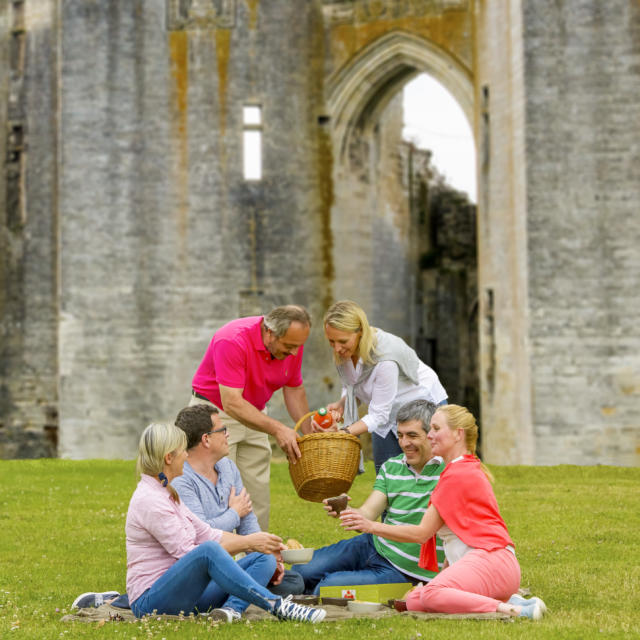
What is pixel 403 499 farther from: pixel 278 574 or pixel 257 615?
pixel 257 615

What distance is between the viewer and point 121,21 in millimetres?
20656

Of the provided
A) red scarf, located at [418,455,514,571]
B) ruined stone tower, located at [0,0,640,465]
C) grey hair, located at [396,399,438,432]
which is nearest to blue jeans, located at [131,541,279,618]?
red scarf, located at [418,455,514,571]

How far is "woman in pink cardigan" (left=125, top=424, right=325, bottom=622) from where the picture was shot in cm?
562

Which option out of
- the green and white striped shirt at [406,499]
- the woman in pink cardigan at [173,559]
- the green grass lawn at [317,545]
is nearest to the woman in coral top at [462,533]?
the green grass lawn at [317,545]

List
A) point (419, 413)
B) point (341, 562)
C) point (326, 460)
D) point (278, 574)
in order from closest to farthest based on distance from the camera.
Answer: point (419, 413) → point (278, 574) → point (326, 460) → point (341, 562)

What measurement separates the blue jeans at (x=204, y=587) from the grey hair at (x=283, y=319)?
1524 millimetres

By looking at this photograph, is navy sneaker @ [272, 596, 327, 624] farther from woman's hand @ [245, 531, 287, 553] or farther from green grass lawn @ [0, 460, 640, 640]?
woman's hand @ [245, 531, 287, 553]

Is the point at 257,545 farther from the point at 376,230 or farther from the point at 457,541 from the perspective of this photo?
the point at 376,230

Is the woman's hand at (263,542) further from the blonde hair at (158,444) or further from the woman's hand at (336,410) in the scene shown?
the woman's hand at (336,410)

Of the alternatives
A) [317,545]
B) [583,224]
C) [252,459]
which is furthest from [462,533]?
[583,224]

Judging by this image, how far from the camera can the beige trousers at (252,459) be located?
752cm

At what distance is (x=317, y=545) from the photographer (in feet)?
28.6

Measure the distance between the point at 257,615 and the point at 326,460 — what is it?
102 cm

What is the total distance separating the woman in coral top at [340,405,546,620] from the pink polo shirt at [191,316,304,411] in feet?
4.89
